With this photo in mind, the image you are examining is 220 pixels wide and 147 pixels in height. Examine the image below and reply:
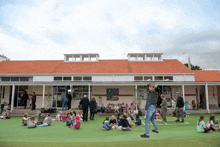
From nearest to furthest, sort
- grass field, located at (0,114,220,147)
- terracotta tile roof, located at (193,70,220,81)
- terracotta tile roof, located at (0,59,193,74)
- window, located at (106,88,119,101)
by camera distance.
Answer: grass field, located at (0,114,220,147), window, located at (106,88,119,101), terracotta tile roof, located at (0,59,193,74), terracotta tile roof, located at (193,70,220,81)

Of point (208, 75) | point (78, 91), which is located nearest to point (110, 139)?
point (78, 91)

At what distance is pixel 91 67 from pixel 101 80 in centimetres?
301

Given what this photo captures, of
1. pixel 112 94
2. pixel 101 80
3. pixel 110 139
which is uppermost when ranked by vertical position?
pixel 101 80

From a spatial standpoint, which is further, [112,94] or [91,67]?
[91,67]

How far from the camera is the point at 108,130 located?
8.45m

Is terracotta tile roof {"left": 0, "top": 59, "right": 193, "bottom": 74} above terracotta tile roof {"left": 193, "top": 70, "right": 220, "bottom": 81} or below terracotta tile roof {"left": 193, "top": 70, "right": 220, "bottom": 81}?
above

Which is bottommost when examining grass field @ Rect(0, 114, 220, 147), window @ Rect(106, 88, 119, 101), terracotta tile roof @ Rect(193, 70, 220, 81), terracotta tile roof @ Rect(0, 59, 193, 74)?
grass field @ Rect(0, 114, 220, 147)

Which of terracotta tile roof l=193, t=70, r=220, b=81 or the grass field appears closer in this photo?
the grass field

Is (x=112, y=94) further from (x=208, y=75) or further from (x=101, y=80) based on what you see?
(x=208, y=75)

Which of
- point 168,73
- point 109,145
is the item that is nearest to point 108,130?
point 109,145

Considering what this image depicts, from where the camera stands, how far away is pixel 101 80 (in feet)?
62.1

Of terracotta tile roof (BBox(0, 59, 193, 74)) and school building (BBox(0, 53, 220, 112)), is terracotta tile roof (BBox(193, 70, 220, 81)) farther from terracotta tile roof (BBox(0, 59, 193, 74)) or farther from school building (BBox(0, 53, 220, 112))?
terracotta tile roof (BBox(0, 59, 193, 74))

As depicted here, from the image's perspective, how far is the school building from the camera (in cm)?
1747

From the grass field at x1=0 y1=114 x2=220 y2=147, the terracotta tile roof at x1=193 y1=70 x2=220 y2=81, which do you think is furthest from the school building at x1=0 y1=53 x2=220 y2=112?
the grass field at x1=0 y1=114 x2=220 y2=147
